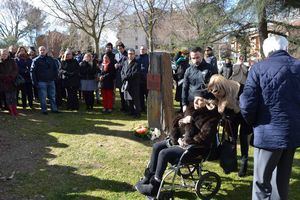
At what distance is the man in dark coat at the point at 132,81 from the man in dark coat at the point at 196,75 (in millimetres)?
3367

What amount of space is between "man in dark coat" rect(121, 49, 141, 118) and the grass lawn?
583mm

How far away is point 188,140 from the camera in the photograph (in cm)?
457

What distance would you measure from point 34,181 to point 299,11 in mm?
8345

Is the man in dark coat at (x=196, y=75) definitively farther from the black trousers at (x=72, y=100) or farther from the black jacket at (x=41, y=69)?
the black trousers at (x=72, y=100)

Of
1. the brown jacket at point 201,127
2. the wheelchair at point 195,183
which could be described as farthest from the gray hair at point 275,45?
the wheelchair at point 195,183

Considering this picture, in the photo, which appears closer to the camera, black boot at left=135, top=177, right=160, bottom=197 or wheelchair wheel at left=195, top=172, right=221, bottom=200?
black boot at left=135, top=177, right=160, bottom=197

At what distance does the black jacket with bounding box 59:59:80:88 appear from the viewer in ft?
35.0

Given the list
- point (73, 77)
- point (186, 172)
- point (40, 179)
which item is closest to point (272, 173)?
point (186, 172)

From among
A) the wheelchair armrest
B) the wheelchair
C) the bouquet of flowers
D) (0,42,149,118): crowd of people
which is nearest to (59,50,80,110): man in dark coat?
(0,42,149,118): crowd of people

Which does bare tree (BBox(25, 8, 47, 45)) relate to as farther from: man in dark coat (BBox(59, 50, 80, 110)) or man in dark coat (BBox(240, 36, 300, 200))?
man in dark coat (BBox(240, 36, 300, 200))

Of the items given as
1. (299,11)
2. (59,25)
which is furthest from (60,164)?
(59,25)

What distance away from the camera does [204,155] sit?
462 cm

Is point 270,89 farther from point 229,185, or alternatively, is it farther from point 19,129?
point 19,129

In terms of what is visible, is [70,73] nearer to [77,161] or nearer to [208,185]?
[77,161]
